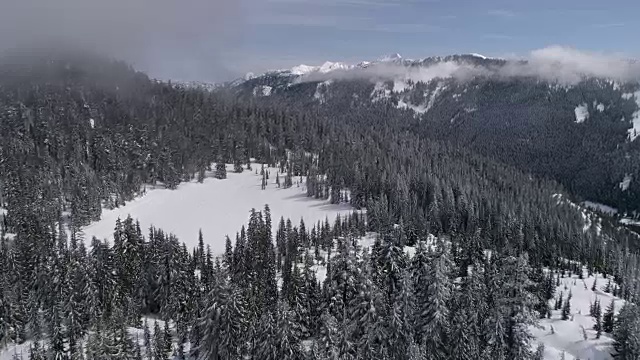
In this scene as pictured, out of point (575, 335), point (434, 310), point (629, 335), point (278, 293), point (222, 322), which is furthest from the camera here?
point (575, 335)

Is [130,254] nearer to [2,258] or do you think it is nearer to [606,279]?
[2,258]

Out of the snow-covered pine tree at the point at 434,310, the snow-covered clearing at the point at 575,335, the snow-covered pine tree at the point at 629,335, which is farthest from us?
the snow-covered clearing at the point at 575,335

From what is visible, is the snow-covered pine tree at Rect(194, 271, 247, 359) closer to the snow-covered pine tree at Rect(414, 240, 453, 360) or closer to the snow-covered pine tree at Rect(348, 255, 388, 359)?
the snow-covered pine tree at Rect(348, 255, 388, 359)

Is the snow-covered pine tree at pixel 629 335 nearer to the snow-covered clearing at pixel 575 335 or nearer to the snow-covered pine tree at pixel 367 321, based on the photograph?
the snow-covered clearing at pixel 575 335

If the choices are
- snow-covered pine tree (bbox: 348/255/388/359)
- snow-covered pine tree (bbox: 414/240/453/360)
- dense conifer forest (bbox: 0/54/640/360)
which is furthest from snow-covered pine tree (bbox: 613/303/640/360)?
snow-covered pine tree (bbox: 348/255/388/359)

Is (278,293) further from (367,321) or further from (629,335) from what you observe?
(629,335)

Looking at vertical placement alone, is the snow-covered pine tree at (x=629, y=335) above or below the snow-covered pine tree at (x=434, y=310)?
below

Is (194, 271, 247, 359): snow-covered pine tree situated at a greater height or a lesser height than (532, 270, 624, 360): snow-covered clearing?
greater

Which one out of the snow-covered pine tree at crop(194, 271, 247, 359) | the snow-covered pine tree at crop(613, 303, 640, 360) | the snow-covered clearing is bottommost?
the snow-covered clearing

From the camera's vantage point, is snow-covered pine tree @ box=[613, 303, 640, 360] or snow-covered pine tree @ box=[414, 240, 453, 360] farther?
snow-covered pine tree @ box=[613, 303, 640, 360]

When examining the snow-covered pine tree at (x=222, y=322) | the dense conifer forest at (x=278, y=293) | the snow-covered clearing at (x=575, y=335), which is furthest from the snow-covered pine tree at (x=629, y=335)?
the snow-covered pine tree at (x=222, y=322)

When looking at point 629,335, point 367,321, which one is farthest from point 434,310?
point 629,335

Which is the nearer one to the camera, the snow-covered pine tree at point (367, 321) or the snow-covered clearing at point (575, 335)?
the snow-covered pine tree at point (367, 321)
